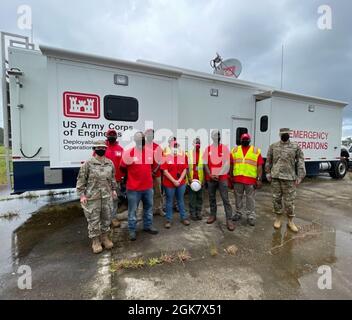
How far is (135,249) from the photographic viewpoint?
3453 mm

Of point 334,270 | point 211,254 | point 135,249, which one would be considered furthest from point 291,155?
point 135,249

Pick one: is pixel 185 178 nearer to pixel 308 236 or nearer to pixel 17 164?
pixel 308 236

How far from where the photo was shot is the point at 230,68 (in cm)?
848

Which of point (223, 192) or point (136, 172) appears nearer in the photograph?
point (136, 172)

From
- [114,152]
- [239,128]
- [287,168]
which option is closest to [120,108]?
[114,152]

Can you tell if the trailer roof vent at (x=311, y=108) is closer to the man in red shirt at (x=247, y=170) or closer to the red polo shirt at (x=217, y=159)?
the man in red shirt at (x=247, y=170)

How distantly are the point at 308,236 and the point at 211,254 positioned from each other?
6.48 ft

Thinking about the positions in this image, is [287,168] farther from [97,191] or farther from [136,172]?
[97,191]

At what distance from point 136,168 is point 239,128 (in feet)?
15.7

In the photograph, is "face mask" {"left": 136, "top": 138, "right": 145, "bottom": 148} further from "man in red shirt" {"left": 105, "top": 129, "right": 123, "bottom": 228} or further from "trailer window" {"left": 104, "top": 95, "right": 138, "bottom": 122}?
"trailer window" {"left": 104, "top": 95, "right": 138, "bottom": 122}

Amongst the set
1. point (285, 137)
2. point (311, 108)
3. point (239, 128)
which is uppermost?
point (311, 108)

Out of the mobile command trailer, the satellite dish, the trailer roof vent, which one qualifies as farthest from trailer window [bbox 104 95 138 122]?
the trailer roof vent

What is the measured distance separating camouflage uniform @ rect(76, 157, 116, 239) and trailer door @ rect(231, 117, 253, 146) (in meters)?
4.86

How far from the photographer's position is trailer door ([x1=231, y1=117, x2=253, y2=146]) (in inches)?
284
